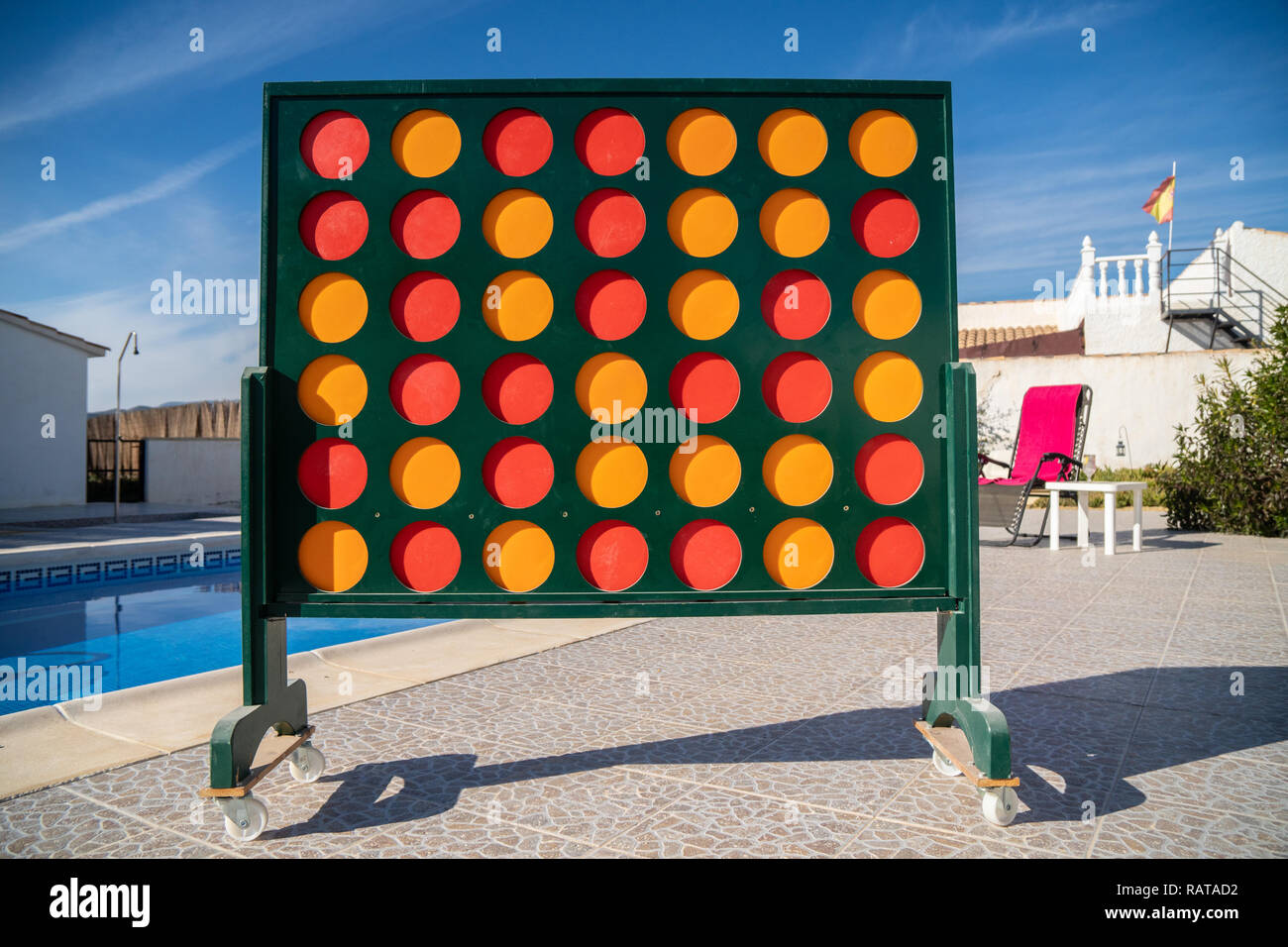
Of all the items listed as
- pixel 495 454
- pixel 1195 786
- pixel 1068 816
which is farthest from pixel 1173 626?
pixel 495 454

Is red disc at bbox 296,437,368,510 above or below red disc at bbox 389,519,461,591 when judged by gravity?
above

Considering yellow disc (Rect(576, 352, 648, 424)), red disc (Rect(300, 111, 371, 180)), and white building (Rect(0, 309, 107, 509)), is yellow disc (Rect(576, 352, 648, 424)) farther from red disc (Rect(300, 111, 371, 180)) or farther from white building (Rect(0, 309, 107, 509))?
white building (Rect(0, 309, 107, 509))

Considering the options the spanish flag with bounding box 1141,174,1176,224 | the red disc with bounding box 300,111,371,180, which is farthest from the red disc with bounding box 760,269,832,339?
the spanish flag with bounding box 1141,174,1176,224

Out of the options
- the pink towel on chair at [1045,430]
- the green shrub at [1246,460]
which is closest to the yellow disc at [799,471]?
the pink towel on chair at [1045,430]

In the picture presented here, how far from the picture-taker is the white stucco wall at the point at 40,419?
1573 centimetres

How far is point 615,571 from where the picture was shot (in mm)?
2420

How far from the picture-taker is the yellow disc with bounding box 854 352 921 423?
94.7 inches

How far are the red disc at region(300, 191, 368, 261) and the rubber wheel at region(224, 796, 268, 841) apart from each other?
168 cm

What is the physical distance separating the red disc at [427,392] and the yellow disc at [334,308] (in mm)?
213

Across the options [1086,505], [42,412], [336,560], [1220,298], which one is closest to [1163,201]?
[1220,298]

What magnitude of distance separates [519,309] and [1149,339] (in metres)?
21.3

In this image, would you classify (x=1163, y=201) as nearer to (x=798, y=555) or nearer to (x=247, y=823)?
(x=798, y=555)

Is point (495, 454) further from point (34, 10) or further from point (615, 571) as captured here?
point (34, 10)
